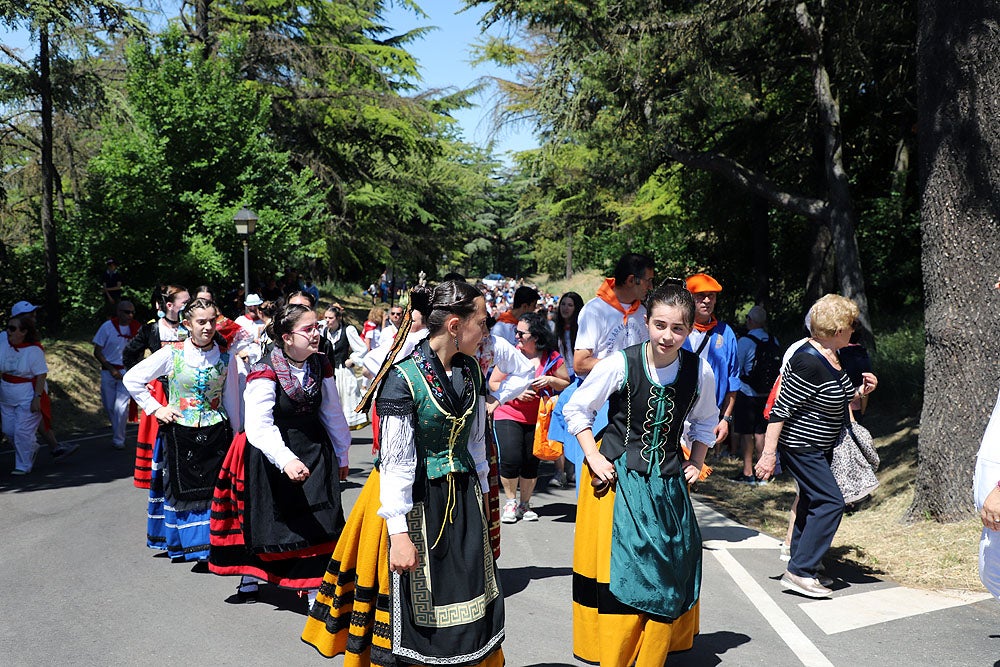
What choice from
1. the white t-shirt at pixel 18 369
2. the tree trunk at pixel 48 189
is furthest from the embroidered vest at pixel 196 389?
the tree trunk at pixel 48 189

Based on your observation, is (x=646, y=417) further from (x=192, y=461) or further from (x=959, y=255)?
(x=959, y=255)

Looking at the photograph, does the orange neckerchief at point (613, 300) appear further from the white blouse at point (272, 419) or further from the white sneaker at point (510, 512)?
the white sneaker at point (510, 512)

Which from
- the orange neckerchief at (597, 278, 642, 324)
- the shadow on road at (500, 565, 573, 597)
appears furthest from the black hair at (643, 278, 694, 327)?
the shadow on road at (500, 565, 573, 597)

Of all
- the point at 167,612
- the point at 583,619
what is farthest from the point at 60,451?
the point at 583,619

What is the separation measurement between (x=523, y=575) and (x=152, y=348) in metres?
4.53

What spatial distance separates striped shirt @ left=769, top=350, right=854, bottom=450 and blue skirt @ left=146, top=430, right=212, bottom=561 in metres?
4.08

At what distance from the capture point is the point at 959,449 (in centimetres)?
707

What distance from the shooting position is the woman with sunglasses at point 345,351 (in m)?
11.5

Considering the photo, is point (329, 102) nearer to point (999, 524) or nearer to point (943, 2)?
point (943, 2)

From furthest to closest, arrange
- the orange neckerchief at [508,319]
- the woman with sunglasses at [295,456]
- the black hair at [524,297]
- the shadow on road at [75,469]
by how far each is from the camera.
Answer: the shadow on road at [75,469], the orange neckerchief at [508,319], the black hair at [524,297], the woman with sunglasses at [295,456]

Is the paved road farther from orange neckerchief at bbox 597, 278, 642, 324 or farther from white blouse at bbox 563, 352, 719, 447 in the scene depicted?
orange neckerchief at bbox 597, 278, 642, 324

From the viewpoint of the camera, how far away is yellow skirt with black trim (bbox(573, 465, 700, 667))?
420cm

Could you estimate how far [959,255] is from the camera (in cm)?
718

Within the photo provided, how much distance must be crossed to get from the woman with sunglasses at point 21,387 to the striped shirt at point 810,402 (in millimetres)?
9022
